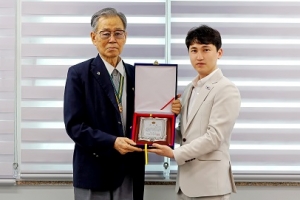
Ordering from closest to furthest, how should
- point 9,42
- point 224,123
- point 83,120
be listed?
point 224,123 → point 83,120 → point 9,42

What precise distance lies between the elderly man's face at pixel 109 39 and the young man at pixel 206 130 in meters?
0.33

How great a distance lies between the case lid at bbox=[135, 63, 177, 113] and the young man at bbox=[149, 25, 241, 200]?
0.39ft

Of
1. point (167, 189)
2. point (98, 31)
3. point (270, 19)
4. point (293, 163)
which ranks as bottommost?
point (167, 189)

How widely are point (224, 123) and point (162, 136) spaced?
306mm

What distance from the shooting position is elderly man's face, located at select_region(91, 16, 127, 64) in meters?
1.83

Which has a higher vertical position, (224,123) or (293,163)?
(224,123)

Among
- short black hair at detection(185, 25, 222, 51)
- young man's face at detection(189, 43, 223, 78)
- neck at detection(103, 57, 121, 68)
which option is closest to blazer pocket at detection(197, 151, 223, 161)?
young man's face at detection(189, 43, 223, 78)

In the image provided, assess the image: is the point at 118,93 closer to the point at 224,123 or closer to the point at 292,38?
the point at 224,123

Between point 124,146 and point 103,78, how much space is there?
1.09 feet

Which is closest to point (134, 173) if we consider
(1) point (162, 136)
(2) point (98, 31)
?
(1) point (162, 136)

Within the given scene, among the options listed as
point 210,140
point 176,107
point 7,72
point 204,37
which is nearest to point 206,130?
point 210,140

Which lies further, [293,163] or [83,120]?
[293,163]

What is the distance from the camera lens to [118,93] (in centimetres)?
190

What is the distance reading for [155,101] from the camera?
192cm
